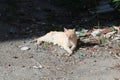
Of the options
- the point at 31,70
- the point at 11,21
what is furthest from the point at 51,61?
the point at 11,21

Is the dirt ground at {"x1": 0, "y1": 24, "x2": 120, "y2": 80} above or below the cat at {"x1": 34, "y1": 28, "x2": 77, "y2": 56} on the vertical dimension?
below

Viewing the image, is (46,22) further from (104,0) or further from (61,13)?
(104,0)

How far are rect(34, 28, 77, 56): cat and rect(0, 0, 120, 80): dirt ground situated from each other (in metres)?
0.08

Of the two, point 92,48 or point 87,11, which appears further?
point 87,11

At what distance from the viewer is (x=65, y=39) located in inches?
261

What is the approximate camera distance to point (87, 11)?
8500mm

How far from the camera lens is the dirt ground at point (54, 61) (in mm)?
5695

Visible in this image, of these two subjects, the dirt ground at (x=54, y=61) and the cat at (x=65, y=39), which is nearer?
the dirt ground at (x=54, y=61)

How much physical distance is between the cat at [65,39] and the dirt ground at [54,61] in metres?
0.08

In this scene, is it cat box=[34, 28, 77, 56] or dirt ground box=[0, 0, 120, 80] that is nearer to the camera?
dirt ground box=[0, 0, 120, 80]

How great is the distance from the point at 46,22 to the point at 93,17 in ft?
2.90

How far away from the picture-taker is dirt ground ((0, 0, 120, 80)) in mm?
5695

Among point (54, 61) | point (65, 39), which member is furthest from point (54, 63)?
point (65, 39)

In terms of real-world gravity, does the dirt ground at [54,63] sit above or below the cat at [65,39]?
below
